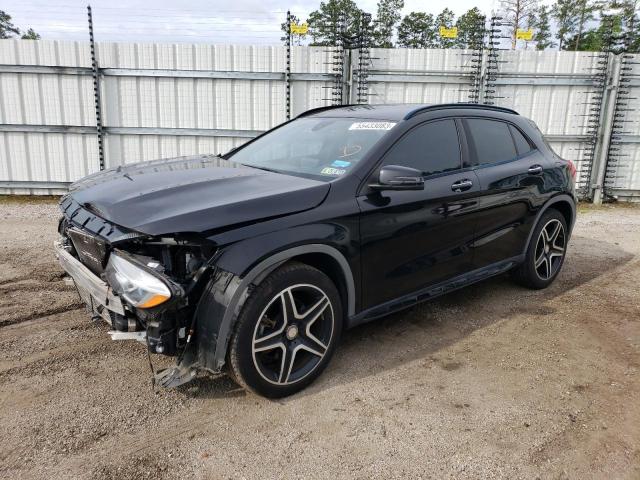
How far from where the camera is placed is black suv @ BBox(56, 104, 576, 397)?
2543 mm

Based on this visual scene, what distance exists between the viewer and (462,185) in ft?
12.2

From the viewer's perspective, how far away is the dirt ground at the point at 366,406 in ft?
7.91

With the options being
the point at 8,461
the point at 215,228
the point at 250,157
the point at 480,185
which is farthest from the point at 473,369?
the point at 8,461

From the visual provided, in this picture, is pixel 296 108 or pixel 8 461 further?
pixel 296 108

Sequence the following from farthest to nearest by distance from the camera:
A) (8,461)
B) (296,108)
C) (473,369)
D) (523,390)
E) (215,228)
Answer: (296,108), (473,369), (523,390), (215,228), (8,461)

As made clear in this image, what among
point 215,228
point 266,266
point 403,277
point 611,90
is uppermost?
point 611,90

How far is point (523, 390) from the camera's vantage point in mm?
3088

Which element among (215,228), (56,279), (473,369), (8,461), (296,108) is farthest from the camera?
(296,108)

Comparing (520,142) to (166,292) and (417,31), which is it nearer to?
(166,292)

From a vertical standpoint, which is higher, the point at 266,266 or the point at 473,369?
the point at 266,266

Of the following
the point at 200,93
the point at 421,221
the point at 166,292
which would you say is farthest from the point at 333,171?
the point at 200,93

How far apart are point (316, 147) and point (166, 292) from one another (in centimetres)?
177

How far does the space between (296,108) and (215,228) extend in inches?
274

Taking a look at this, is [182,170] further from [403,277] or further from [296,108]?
[296,108]
